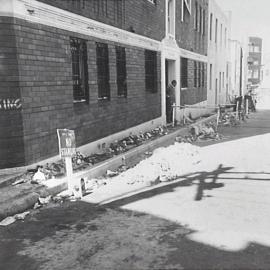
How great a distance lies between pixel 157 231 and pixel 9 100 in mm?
3725

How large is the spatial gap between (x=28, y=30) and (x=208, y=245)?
16.8 ft

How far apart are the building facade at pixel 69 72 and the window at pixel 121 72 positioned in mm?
31

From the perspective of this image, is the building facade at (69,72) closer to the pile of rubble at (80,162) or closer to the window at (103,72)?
the window at (103,72)

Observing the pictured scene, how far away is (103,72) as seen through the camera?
1091cm

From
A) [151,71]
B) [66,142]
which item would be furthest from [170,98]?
[66,142]

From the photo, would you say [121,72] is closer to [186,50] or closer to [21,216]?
[21,216]

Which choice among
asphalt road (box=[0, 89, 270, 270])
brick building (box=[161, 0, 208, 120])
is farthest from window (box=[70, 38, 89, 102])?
brick building (box=[161, 0, 208, 120])

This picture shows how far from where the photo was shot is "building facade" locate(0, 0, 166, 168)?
7191mm

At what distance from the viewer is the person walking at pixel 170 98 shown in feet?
57.8

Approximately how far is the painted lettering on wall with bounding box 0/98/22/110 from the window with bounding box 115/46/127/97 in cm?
519

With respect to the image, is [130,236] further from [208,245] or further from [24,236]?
[24,236]

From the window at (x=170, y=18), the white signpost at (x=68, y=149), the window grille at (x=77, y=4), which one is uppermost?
the window at (x=170, y=18)

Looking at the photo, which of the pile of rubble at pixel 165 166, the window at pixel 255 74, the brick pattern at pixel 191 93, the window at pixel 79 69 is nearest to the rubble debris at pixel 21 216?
the pile of rubble at pixel 165 166

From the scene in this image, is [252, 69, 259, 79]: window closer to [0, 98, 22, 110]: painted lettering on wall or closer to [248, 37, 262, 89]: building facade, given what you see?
[248, 37, 262, 89]: building facade
